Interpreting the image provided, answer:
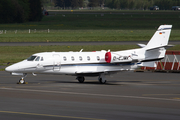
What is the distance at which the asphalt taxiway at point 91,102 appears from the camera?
18.6 metres

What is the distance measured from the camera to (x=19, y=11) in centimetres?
14912

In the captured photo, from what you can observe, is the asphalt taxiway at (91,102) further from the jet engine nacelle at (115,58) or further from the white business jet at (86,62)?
the jet engine nacelle at (115,58)

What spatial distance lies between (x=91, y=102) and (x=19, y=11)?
430 ft

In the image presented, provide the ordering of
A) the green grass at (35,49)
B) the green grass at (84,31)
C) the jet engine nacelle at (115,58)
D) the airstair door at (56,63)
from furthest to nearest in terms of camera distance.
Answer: the green grass at (84,31), the green grass at (35,49), the jet engine nacelle at (115,58), the airstair door at (56,63)

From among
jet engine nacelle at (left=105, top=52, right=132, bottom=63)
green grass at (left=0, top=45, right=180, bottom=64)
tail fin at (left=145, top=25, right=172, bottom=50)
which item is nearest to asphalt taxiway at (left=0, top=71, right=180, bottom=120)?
jet engine nacelle at (left=105, top=52, right=132, bottom=63)

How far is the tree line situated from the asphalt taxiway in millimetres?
120440

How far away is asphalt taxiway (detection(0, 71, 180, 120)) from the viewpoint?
18578 millimetres

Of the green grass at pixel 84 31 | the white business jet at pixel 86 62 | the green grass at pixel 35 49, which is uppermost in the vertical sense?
the white business jet at pixel 86 62

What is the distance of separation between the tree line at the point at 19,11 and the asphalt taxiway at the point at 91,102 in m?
120

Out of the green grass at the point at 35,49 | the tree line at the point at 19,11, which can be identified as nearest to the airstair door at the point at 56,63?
the green grass at the point at 35,49

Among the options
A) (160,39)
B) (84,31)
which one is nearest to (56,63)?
(160,39)

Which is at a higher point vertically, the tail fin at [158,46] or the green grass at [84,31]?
the tail fin at [158,46]

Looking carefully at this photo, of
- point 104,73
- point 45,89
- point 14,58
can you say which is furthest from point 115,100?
point 14,58

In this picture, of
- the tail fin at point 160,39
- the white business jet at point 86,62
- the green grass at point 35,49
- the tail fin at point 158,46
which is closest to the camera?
the white business jet at point 86,62
